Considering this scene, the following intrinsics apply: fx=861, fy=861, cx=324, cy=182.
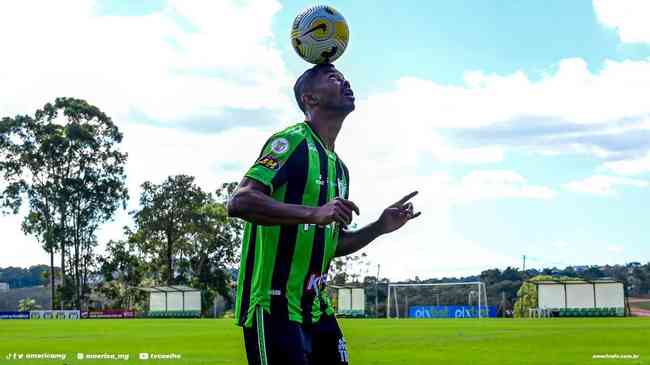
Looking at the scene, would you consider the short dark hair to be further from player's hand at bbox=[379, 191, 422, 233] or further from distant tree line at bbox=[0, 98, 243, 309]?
distant tree line at bbox=[0, 98, 243, 309]

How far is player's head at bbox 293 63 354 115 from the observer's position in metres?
5.26

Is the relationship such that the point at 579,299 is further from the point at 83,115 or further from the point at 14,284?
the point at 14,284

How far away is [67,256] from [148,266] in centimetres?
1346

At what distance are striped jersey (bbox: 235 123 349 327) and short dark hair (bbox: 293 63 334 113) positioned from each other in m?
0.38

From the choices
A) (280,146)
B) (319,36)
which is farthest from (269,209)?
(319,36)

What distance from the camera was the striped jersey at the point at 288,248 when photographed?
4824 millimetres

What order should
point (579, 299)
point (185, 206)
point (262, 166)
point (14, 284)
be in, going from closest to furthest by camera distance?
1. point (262, 166)
2. point (579, 299)
3. point (185, 206)
4. point (14, 284)

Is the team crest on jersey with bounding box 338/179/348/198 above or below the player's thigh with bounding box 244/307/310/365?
above

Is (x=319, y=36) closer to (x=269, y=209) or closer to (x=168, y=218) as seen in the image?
(x=269, y=209)

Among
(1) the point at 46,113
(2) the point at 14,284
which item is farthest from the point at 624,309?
(2) the point at 14,284

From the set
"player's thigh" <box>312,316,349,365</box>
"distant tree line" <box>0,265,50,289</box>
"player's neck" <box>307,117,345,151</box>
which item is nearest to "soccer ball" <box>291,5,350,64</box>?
"player's neck" <box>307,117,345,151</box>

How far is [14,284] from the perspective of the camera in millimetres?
164500

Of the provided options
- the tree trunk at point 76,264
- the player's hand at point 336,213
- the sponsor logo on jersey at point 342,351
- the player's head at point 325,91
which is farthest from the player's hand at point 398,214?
the tree trunk at point 76,264

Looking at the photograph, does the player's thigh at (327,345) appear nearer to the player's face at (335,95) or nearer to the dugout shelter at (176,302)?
the player's face at (335,95)
